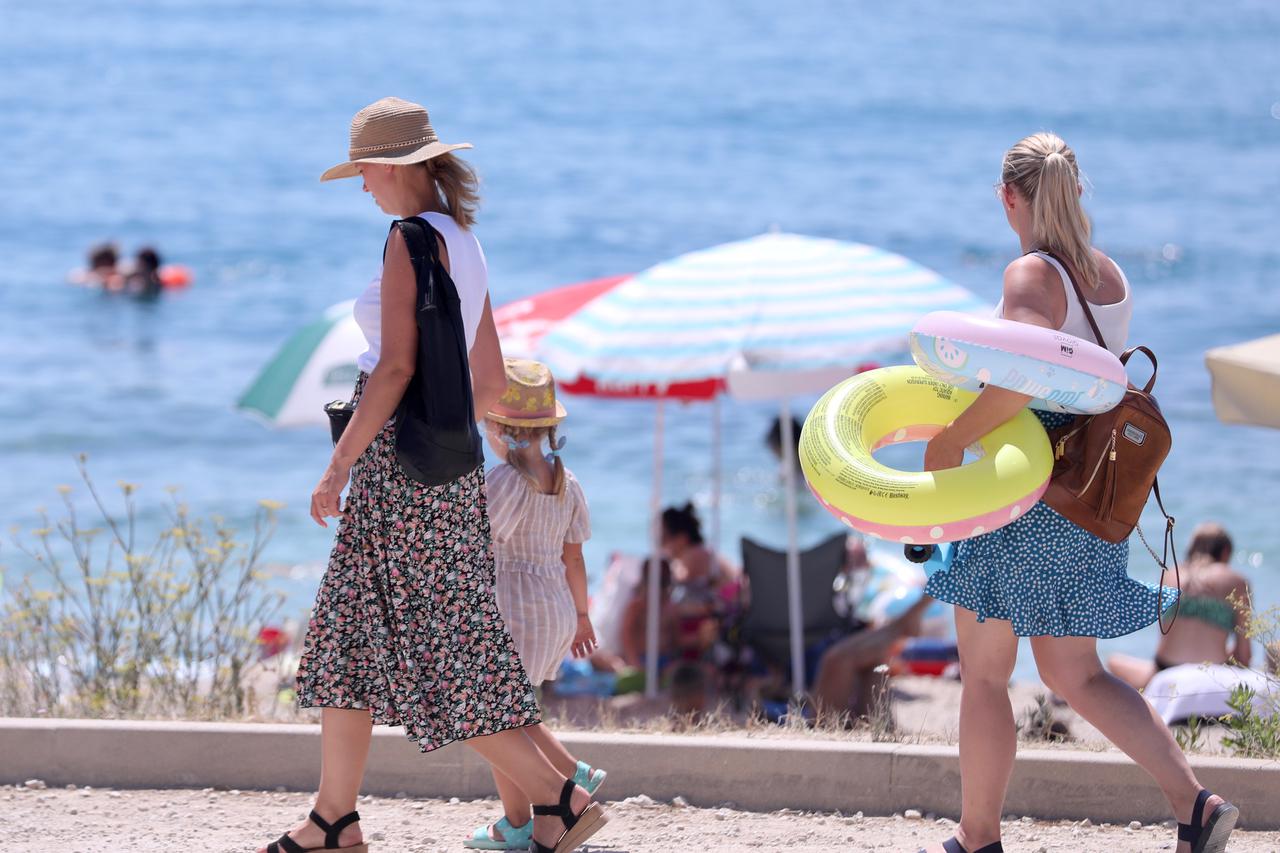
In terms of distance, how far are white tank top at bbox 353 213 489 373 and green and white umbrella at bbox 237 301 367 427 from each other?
409 centimetres

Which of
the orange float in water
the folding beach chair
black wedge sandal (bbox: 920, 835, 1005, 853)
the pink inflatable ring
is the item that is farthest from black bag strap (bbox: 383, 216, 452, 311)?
the orange float in water

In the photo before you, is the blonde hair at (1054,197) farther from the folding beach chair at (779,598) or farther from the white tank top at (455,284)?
the folding beach chair at (779,598)

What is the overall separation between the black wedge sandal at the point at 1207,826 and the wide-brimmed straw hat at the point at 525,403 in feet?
5.17

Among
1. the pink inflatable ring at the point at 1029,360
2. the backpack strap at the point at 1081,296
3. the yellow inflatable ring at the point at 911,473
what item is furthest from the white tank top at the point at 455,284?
the backpack strap at the point at 1081,296

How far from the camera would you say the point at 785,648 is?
691 centimetres

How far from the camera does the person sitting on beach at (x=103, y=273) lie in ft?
66.5

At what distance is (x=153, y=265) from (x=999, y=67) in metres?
31.9

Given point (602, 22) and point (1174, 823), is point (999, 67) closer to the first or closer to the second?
point (602, 22)

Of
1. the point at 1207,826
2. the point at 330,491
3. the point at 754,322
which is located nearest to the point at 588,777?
the point at 330,491

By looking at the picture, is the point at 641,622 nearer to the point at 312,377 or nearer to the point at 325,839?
the point at 312,377

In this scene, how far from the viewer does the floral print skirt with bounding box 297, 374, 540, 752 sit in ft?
10.2

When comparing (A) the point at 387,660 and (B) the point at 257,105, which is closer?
(A) the point at 387,660

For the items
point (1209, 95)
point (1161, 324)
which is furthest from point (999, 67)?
point (1161, 324)

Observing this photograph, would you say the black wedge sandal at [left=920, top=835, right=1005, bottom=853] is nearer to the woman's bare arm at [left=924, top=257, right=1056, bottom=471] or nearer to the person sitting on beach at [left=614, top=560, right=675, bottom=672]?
the woman's bare arm at [left=924, top=257, right=1056, bottom=471]
